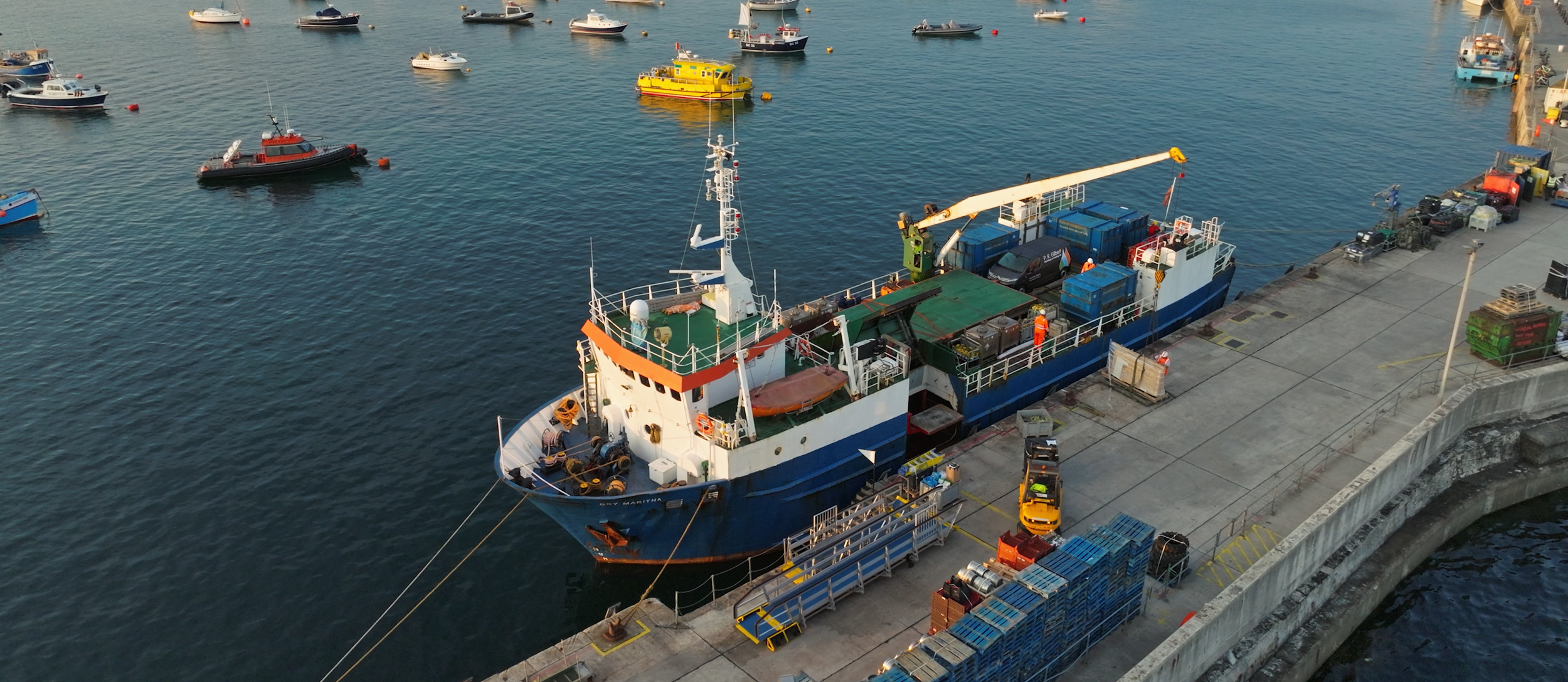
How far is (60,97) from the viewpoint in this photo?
9212 cm

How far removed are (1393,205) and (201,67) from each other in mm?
108420

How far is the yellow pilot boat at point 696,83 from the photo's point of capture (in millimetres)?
97562

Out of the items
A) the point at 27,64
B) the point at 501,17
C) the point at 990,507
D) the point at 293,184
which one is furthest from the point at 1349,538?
the point at 27,64

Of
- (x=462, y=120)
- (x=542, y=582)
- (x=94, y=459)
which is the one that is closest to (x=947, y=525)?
(x=542, y=582)

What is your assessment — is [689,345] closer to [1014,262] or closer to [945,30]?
[1014,262]

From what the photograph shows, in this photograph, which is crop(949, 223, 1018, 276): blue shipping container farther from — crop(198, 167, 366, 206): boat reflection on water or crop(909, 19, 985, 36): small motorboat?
crop(909, 19, 985, 36): small motorboat

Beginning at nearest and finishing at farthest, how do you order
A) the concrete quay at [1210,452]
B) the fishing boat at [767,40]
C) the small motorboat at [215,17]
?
the concrete quay at [1210,452] < the fishing boat at [767,40] < the small motorboat at [215,17]

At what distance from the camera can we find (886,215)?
70375 mm

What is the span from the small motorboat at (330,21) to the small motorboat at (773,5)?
4945 centimetres

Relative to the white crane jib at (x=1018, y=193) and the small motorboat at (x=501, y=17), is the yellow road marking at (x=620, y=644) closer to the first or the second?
the white crane jib at (x=1018, y=193)

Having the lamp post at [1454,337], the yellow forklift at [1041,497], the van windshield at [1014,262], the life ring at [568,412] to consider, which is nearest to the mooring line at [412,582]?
Answer: the life ring at [568,412]

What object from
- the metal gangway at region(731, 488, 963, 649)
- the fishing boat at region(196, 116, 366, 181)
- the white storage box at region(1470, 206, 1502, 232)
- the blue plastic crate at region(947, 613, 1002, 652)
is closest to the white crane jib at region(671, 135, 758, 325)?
the metal gangway at region(731, 488, 963, 649)

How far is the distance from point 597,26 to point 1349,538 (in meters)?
109

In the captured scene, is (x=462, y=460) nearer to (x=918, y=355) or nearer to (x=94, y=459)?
(x=94, y=459)
